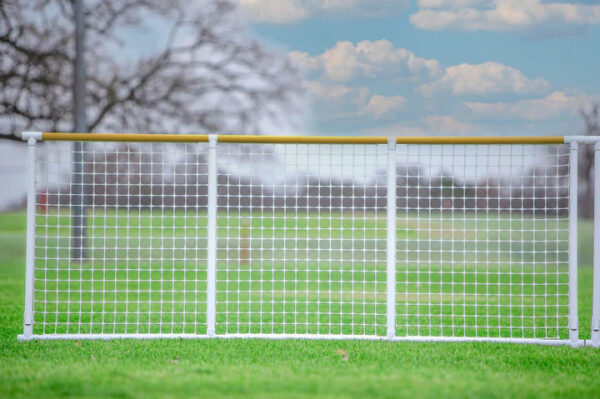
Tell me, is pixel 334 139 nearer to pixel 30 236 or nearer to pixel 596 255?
pixel 596 255

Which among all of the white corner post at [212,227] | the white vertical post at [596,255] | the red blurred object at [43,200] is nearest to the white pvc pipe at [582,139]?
the white vertical post at [596,255]

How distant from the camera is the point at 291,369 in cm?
403

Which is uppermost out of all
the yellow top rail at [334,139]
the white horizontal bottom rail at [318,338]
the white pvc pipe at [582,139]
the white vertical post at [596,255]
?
the white pvc pipe at [582,139]

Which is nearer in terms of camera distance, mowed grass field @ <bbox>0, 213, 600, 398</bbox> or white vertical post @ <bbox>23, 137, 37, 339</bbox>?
mowed grass field @ <bbox>0, 213, 600, 398</bbox>

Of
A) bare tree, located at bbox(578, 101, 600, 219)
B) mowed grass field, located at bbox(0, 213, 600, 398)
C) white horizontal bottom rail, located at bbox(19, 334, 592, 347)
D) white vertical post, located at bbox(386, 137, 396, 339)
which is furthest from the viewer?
bare tree, located at bbox(578, 101, 600, 219)

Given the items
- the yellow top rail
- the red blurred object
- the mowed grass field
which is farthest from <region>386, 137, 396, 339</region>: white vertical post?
the red blurred object

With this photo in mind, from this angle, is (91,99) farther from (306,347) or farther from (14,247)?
(306,347)

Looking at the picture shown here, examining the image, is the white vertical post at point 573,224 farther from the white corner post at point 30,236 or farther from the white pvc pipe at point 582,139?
the white corner post at point 30,236

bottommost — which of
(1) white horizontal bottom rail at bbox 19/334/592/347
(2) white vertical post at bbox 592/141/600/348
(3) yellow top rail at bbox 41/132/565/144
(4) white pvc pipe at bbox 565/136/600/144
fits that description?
(1) white horizontal bottom rail at bbox 19/334/592/347

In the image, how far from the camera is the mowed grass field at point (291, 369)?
139 inches

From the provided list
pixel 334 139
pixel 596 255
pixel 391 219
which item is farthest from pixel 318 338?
pixel 596 255

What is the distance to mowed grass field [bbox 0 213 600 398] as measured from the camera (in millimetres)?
3539

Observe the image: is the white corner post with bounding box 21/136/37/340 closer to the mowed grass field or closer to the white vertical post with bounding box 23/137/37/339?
the white vertical post with bounding box 23/137/37/339

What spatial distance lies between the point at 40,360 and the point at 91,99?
30.7 ft
